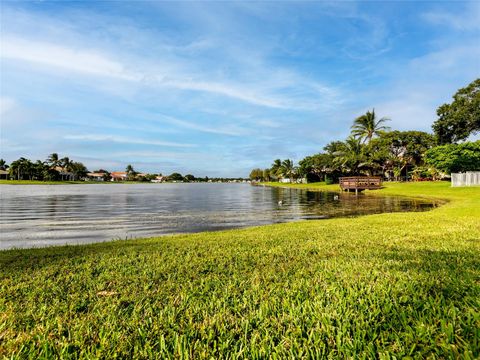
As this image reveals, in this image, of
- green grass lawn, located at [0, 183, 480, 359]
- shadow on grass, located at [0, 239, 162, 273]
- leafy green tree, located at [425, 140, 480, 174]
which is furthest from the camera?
leafy green tree, located at [425, 140, 480, 174]

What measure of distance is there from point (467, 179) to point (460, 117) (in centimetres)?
1977

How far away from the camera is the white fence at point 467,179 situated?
1558 inches

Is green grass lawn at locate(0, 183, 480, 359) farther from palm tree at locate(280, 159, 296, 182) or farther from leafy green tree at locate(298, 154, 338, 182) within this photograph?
palm tree at locate(280, 159, 296, 182)

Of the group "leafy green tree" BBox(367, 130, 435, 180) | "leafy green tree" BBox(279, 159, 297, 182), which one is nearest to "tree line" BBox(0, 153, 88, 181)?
"leafy green tree" BBox(279, 159, 297, 182)

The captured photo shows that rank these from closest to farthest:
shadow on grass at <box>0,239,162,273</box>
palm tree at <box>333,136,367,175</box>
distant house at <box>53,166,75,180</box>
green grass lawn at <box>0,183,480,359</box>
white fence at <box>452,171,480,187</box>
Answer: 1. green grass lawn at <box>0,183,480,359</box>
2. shadow on grass at <box>0,239,162,273</box>
3. white fence at <box>452,171,480,187</box>
4. palm tree at <box>333,136,367,175</box>
5. distant house at <box>53,166,75,180</box>

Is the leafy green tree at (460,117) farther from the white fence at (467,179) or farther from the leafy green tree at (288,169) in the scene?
the leafy green tree at (288,169)

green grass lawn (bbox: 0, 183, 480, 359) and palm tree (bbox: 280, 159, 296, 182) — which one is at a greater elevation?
palm tree (bbox: 280, 159, 296, 182)

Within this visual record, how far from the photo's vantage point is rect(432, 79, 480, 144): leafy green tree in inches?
2090

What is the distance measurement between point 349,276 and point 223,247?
363 cm

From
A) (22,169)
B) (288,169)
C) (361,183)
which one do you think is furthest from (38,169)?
(361,183)

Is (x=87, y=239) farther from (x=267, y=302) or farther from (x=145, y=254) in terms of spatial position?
(x=267, y=302)

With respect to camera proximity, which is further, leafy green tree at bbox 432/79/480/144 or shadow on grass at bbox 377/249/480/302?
leafy green tree at bbox 432/79/480/144

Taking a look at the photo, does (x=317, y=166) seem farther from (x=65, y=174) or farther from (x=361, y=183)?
(x=65, y=174)

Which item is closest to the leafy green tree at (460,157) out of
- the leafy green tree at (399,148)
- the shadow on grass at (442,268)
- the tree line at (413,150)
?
the tree line at (413,150)
